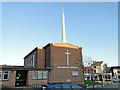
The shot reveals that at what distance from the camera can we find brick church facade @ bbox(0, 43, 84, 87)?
27817 mm

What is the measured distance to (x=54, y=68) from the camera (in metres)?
30.6

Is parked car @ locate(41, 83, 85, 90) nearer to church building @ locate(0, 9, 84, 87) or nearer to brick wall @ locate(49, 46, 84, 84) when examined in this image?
church building @ locate(0, 9, 84, 87)

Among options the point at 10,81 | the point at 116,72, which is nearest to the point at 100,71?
the point at 116,72

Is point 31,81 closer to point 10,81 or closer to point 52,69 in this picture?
point 10,81

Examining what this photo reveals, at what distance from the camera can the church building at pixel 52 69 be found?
2716cm

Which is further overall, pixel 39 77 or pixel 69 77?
pixel 69 77

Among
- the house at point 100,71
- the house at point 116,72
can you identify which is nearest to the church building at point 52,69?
the house at point 100,71

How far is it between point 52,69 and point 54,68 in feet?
1.86

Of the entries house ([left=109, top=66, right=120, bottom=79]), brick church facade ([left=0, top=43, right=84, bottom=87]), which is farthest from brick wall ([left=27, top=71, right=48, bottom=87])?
house ([left=109, top=66, right=120, bottom=79])

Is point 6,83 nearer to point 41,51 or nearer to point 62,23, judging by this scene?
point 41,51

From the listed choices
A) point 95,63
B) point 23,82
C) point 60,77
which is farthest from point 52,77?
point 95,63

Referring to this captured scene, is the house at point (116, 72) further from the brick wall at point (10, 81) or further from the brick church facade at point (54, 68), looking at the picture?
the brick wall at point (10, 81)

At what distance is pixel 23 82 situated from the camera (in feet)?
99.8

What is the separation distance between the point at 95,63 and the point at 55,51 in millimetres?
44328
